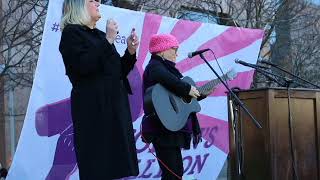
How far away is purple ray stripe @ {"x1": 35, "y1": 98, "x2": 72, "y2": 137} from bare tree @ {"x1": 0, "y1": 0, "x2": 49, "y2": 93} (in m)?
1.86

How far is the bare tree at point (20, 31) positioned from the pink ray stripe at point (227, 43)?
6.70 ft

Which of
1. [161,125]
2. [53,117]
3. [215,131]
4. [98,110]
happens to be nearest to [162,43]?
[161,125]

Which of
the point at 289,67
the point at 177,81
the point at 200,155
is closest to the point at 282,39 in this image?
the point at 289,67

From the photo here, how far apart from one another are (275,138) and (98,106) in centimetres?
190

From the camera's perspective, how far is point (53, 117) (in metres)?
4.83

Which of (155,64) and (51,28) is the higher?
(51,28)

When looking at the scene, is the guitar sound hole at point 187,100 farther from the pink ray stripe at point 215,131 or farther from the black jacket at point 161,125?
the pink ray stripe at point 215,131

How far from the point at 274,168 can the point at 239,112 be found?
0.55m

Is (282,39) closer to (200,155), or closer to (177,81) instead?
(200,155)

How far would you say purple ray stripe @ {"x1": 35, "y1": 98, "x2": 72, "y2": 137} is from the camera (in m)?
4.71

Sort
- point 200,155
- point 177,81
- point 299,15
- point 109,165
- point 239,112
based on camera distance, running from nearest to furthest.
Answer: point 109,165
point 177,81
point 239,112
point 200,155
point 299,15

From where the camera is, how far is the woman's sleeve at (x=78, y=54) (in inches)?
119

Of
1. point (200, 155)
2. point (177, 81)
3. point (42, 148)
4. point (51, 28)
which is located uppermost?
point (51, 28)

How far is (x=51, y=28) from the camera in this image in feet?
15.8
